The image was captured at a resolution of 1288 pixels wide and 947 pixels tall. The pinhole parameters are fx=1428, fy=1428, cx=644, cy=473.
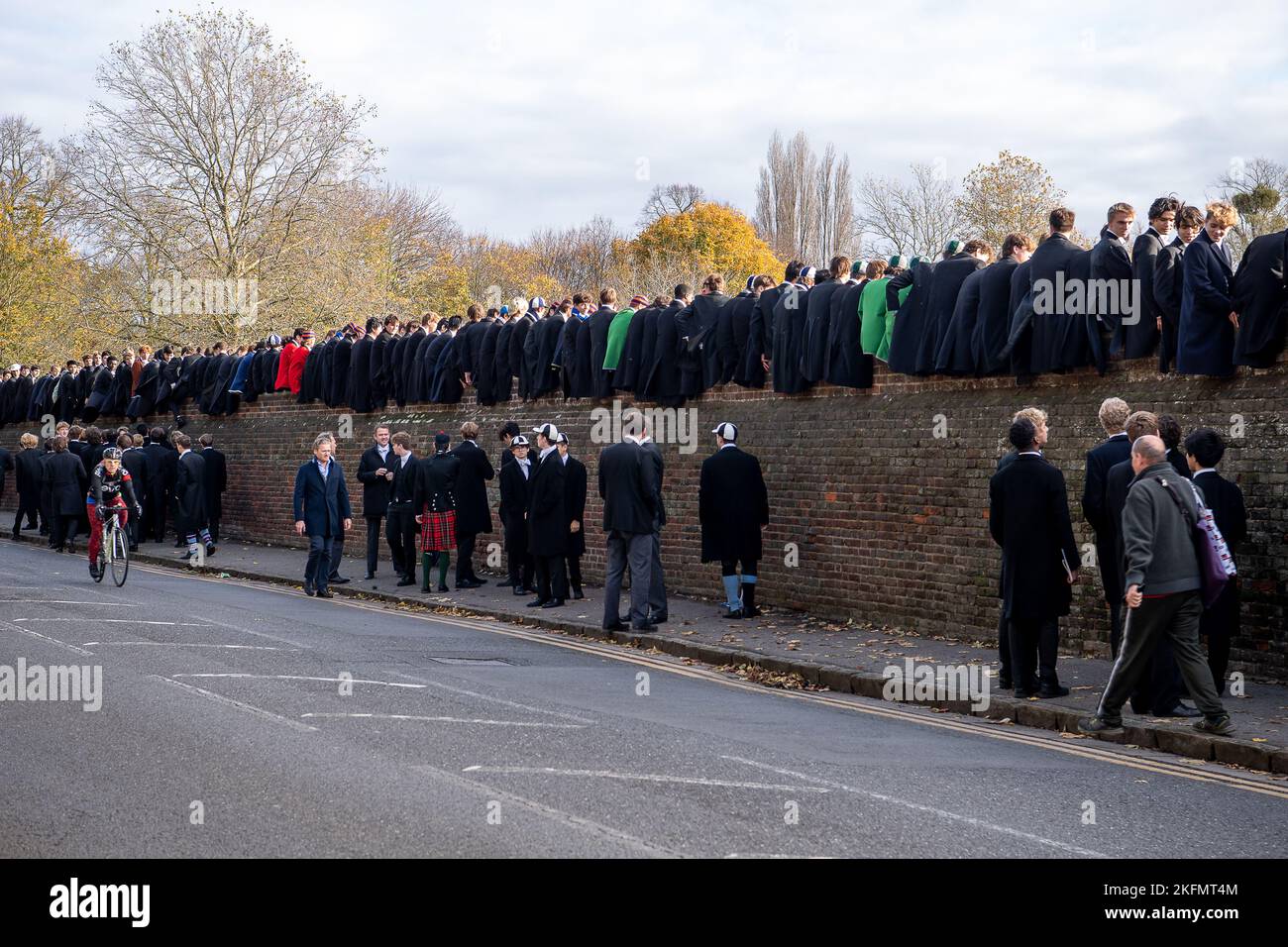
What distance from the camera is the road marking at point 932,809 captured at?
6.60 meters

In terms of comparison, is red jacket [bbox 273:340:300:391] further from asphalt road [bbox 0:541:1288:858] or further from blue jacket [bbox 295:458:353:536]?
asphalt road [bbox 0:541:1288:858]

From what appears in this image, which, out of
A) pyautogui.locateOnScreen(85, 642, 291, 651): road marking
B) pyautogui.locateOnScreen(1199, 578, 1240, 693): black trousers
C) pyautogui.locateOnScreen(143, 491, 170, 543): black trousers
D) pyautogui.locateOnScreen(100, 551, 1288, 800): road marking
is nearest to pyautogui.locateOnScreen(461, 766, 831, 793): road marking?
pyautogui.locateOnScreen(100, 551, 1288, 800): road marking

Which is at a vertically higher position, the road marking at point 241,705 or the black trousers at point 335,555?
the black trousers at point 335,555

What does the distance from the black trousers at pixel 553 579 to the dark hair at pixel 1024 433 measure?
762cm

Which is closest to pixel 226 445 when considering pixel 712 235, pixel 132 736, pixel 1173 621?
pixel 132 736

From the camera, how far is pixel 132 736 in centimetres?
888

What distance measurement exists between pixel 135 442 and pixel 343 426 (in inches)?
179

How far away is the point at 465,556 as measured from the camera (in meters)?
19.8

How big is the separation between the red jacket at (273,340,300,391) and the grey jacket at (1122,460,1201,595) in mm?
21238

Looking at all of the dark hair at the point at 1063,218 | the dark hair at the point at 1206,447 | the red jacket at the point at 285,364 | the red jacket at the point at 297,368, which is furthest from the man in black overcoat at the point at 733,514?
the red jacket at the point at 285,364

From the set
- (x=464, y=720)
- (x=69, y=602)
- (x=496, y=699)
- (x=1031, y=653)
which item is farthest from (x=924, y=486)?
(x=69, y=602)

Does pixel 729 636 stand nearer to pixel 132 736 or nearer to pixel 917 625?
pixel 917 625

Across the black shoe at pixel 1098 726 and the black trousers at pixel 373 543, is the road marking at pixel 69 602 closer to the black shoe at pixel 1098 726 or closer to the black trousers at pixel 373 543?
the black trousers at pixel 373 543

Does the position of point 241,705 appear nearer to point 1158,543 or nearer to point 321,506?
point 1158,543
